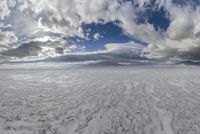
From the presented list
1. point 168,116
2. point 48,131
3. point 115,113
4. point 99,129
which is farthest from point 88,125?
point 168,116

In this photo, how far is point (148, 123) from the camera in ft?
25.2

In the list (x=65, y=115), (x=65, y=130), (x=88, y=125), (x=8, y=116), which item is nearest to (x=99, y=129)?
(x=88, y=125)

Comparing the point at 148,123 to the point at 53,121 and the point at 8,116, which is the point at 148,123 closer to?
the point at 53,121

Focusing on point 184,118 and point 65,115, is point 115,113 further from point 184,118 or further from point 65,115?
point 184,118

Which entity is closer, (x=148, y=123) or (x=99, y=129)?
(x=99, y=129)

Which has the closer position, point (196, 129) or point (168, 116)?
point (196, 129)

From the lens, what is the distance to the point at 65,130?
22.6 feet

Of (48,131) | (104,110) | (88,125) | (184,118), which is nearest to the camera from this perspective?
(48,131)

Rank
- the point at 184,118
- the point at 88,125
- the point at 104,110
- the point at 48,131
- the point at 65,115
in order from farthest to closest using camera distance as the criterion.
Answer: the point at 104,110
the point at 65,115
the point at 184,118
the point at 88,125
the point at 48,131

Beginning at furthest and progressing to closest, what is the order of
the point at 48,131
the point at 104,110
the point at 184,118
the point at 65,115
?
the point at 104,110 < the point at 65,115 < the point at 184,118 < the point at 48,131

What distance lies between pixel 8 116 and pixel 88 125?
161 inches

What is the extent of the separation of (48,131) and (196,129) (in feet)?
18.7

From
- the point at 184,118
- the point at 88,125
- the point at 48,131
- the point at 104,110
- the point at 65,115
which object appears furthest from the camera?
the point at 104,110

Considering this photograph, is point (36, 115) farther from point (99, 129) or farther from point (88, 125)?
point (99, 129)
